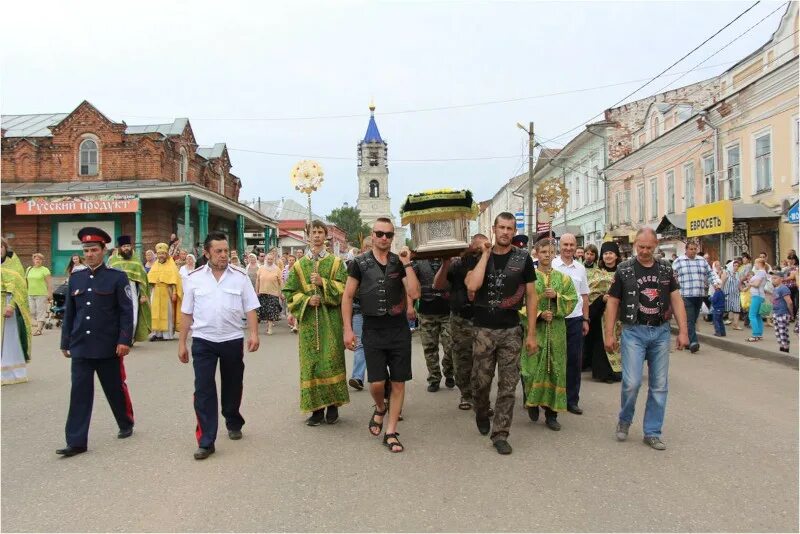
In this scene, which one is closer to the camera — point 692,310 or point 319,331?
point 319,331

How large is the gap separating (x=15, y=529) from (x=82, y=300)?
2175 millimetres

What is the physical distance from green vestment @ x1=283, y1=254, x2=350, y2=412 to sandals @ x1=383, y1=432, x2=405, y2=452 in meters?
0.91

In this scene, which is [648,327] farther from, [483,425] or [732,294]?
[732,294]

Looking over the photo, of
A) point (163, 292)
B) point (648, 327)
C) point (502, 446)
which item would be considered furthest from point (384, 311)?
point (163, 292)

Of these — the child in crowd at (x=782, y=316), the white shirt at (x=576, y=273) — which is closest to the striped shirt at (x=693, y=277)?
the child in crowd at (x=782, y=316)

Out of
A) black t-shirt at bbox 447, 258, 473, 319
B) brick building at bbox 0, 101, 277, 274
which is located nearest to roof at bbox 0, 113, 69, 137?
brick building at bbox 0, 101, 277, 274

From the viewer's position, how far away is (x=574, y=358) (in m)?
6.45

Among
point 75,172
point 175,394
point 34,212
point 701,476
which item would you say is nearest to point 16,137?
point 75,172

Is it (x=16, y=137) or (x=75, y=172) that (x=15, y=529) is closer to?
(x=75, y=172)

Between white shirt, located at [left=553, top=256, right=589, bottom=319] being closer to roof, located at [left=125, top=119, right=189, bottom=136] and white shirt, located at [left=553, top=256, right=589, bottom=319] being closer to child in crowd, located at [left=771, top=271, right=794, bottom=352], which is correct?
child in crowd, located at [left=771, top=271, right=794, bottom=352]

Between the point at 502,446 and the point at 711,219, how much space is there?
621 inches

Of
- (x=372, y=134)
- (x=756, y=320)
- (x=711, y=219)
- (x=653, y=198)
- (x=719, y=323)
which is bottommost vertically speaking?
(x=719, y=323)

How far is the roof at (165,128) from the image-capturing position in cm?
3036

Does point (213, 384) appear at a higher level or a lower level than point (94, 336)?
lower
